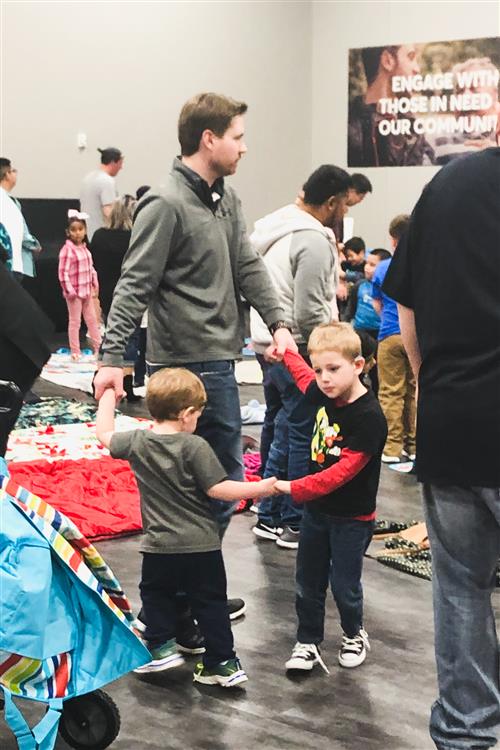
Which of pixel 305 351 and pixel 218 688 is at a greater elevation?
pixel 305 351

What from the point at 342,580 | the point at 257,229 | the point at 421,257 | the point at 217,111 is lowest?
the point at 342,580

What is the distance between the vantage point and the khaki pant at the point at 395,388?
6262mm

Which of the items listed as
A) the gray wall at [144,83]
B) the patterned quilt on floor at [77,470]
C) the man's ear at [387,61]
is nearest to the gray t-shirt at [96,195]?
the gray wall at [144,83]

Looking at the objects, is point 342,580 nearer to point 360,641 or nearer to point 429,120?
point 360,641

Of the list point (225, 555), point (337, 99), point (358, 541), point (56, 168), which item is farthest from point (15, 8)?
point (358, 541)

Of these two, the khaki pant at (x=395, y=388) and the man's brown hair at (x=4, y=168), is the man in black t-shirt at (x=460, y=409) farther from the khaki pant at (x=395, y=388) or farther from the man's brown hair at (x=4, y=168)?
the man's brown hair at (x=4, y=168)

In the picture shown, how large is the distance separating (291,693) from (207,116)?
1.72 m

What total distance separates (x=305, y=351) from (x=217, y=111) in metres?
1.41

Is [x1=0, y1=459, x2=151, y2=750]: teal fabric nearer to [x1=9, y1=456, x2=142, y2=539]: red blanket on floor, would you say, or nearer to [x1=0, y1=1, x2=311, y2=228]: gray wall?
[x1=9, y1=456, x2=142, y2=539]: red blanket on floor

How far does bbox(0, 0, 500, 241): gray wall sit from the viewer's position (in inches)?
471

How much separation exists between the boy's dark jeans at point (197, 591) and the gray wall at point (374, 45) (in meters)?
10.7

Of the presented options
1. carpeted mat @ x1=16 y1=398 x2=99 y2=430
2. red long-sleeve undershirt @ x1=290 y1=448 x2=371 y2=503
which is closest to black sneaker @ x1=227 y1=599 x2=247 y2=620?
red long-sleeve undershirt @ x1=290 y1=448 x2=371 y2=503

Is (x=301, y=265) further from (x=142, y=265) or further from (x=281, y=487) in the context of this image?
(x=281, y=487)

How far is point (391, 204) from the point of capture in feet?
46.1
